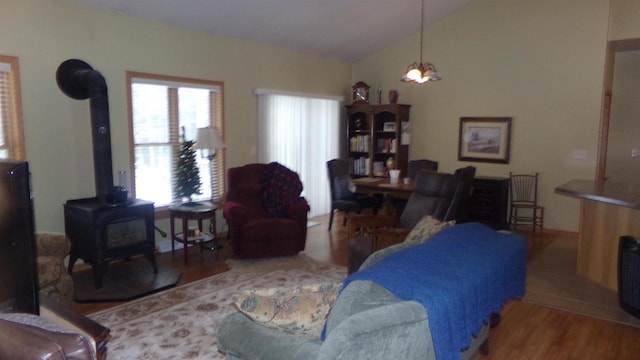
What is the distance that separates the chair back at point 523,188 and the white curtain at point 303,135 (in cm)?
287

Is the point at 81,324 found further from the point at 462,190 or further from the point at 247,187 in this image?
the point at 247,187

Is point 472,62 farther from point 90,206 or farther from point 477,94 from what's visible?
point 90,206

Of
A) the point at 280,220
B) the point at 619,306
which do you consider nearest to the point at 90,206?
the point at 280,220

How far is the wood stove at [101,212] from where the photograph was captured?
4035 mm

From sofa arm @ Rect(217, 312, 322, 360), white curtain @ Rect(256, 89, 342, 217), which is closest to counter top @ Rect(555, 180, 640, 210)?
sofa arm @ Rect(217, 312, 322, 360)

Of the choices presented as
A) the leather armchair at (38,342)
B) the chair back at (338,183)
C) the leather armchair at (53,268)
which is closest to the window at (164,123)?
the leather armchair at (53,268)

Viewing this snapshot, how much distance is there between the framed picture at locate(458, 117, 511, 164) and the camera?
6.85 m

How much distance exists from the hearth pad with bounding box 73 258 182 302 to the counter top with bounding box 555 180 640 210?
12.1 feet

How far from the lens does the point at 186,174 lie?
5.11 metres

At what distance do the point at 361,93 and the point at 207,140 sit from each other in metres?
3.47

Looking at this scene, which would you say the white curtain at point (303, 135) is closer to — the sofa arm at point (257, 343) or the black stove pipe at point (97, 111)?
the black stove pipe at point (97, 111)

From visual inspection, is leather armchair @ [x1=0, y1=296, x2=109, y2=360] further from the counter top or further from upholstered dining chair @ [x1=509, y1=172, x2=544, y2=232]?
upholstered dining chair @ [x1=509, y1=172, x2=544, y2=232]

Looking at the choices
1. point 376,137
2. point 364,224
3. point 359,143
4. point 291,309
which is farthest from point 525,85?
point 291,309

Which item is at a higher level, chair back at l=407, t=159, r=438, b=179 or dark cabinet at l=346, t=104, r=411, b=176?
dark cabinet at l=346, t=104, r=411, b=176
